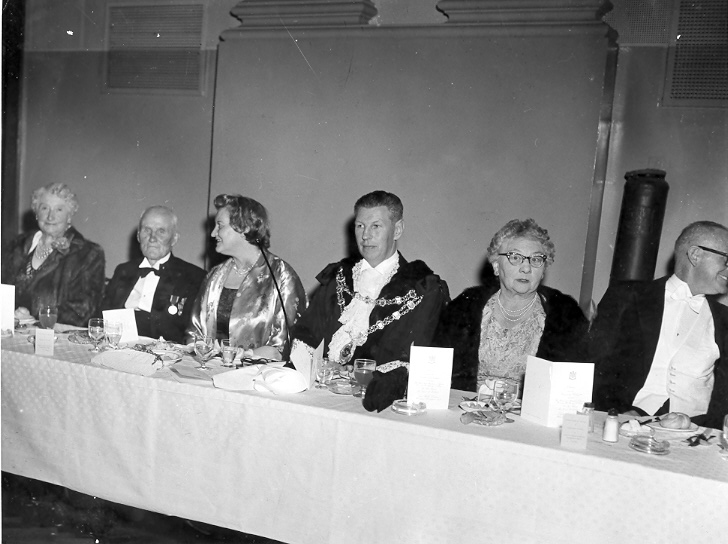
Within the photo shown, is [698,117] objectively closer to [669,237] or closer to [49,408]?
[669,237]

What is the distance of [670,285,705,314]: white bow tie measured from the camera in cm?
316

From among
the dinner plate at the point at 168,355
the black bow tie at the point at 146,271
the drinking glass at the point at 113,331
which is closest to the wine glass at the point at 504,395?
the dinner plate at the point at 168,355

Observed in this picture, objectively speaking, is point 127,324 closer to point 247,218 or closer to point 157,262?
point 247,218

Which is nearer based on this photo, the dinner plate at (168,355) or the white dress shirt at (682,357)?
the dinner plate at (168,355)

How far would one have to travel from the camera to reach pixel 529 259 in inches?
121

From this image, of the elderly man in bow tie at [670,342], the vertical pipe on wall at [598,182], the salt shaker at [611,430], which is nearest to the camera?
the salt shaker at [611,430]

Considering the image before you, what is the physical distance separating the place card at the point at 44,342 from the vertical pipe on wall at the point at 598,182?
2829 millimetres

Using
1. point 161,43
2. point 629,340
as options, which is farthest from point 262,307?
point 161,43

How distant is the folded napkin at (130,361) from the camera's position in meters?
2.61

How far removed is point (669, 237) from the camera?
13.3 feet

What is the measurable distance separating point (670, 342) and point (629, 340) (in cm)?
18

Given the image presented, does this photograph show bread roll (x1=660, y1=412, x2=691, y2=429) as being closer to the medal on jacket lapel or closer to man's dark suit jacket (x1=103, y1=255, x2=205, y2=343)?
man's dark suit jacket (x1=103, y1=255, x2=205, y2=343)

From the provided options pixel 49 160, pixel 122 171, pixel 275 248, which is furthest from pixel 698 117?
pixel 49 160

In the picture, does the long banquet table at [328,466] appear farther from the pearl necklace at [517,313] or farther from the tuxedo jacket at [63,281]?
the tuxedo jacket at [63,281]
